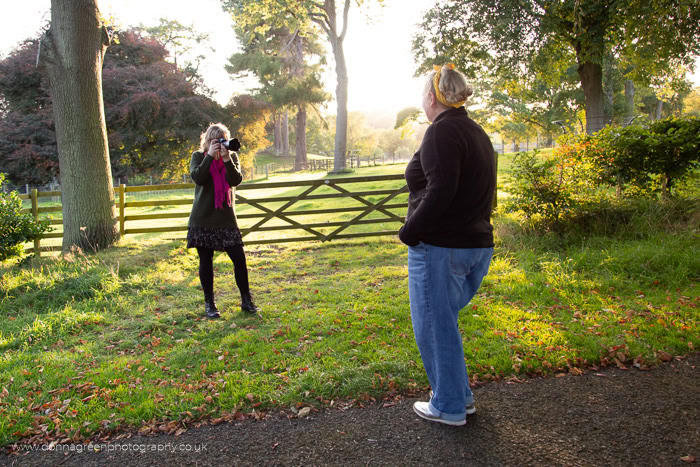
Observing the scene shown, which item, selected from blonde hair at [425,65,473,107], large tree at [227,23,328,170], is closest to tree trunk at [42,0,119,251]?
blonde hair at [425,65,473,107]

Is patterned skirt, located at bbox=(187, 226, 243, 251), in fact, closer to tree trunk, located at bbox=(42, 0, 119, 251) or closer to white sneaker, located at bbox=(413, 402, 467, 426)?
white sneaker, located at bbox=(413, 402, 467, 426)

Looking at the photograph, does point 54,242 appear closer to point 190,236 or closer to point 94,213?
point 94,213

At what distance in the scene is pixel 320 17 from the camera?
2605cm

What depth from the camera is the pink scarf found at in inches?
185

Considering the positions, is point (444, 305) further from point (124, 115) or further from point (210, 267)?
point (124, 115)

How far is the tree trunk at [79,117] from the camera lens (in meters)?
7.89

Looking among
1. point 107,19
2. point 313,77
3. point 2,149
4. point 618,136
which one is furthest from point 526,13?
point 2,149

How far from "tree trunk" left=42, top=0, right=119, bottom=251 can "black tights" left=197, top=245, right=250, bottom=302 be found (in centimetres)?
437

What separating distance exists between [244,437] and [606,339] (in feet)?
10.4

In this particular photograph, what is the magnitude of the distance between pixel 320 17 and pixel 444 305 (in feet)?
88.9

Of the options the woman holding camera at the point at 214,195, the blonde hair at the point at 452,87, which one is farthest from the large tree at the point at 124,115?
the blonde hair at the point at 452,87

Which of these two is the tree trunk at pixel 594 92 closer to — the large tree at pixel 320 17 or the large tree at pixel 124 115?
the large tree at pixel 320 17

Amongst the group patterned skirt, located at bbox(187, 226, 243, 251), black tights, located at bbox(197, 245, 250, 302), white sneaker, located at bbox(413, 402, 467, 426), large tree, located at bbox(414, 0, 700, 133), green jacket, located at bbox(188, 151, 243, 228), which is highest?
large tree, located at bbox(414, 0, 700, 133)

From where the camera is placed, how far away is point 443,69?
2.53 meters
